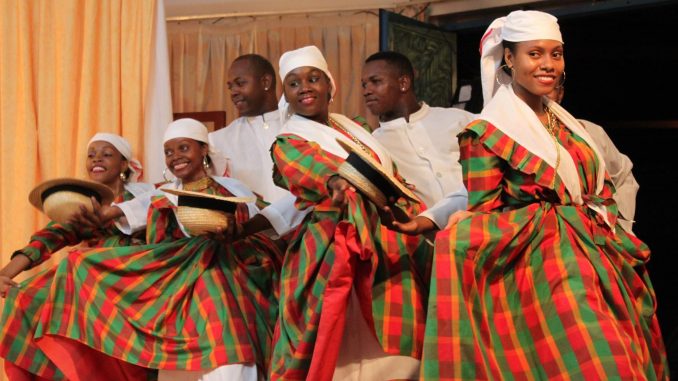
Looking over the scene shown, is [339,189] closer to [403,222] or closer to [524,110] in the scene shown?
[403,222]

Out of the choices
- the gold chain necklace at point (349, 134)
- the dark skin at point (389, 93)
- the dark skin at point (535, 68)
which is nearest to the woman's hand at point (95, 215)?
the gold chain necklace at point (349, 134)

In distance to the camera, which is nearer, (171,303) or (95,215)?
(171,303)

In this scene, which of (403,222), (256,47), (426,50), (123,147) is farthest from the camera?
(256,47)

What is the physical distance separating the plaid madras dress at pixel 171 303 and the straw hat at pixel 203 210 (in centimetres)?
26

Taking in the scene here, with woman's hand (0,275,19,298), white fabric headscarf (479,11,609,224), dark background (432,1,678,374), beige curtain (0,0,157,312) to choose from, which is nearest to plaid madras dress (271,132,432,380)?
white fabric headscarf (479,11,609,224)

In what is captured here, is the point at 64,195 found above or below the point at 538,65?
below

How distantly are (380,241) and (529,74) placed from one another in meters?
0.89

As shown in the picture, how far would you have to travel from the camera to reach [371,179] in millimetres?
3973

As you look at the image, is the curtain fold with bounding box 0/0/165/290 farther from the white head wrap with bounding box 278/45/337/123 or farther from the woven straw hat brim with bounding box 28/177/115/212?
the white head wrap with bounding box 278/45/337/123

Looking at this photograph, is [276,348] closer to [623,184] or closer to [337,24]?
[623,184]

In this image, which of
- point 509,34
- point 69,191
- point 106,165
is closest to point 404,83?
point 509,34

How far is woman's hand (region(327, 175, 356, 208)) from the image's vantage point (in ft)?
13.2

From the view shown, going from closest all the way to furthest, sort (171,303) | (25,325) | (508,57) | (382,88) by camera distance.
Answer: (508,57) < (171,303) < (25,325) < (382,88)

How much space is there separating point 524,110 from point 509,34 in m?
0.31
